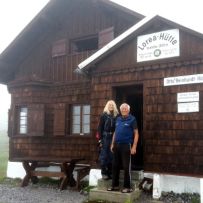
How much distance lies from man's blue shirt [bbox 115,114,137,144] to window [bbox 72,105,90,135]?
12.6 feet

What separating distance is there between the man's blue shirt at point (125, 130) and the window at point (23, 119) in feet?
18.7

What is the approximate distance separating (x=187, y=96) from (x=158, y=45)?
1.48 meters

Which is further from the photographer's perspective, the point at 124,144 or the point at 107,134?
the point at 107,134

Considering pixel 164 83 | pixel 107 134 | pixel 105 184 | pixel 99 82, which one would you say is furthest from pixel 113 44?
pixel 105 184

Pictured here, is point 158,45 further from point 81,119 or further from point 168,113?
point 81,119

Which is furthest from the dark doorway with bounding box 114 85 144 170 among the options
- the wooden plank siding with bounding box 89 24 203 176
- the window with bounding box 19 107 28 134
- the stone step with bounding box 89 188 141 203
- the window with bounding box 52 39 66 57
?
the window with bounding box 19 107 28 134

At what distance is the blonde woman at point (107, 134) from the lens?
8500 millimetres

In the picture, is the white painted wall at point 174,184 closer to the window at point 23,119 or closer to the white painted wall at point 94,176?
the white painted wall at point 94,176

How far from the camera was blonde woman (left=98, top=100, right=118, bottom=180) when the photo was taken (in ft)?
27.9

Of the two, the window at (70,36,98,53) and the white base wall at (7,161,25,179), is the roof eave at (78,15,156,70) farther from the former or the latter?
the white base wall at (7,161,25,179)

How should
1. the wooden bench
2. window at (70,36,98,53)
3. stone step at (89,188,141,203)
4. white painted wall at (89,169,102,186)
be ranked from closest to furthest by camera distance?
1. stone step at (89,188,141,203)
2. white painted wall at (89,169,102,186)
3. the wooden bench
4. window at (70,36,98,53)

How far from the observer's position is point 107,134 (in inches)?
338

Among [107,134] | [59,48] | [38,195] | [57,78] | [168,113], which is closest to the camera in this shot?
[107,134]

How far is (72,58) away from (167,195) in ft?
19.1
